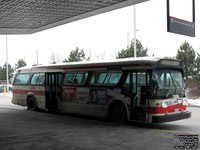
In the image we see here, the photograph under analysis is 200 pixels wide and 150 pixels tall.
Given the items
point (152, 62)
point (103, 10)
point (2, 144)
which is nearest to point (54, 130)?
point (2, 144)

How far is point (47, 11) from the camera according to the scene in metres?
17.6

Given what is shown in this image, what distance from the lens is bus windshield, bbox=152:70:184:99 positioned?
11180 mm

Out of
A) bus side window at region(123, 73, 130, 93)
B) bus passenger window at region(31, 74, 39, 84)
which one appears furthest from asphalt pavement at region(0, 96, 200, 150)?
bus passenger window at region(31, 74, 39, 84)

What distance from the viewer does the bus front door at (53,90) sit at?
51.6 ft

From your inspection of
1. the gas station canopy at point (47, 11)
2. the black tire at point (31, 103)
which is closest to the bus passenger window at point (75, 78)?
the black tire at point (31, 103)

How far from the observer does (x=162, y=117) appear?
1095 centimetres

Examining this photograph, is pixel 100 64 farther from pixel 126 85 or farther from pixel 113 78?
pixel 126 85

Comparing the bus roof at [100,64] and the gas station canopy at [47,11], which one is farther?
the gas station canopy at [47,11]

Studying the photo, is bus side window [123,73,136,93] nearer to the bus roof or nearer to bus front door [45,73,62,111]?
the bus roof

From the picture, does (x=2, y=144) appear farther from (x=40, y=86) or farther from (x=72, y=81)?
(x=40, y=86)

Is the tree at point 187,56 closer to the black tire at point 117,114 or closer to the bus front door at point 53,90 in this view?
the bus front door at point 53,90

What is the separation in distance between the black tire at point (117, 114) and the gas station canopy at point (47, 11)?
5479 mm

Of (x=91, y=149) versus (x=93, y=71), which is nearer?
(x=91, y=149)

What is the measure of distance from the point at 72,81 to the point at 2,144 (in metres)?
6.98
